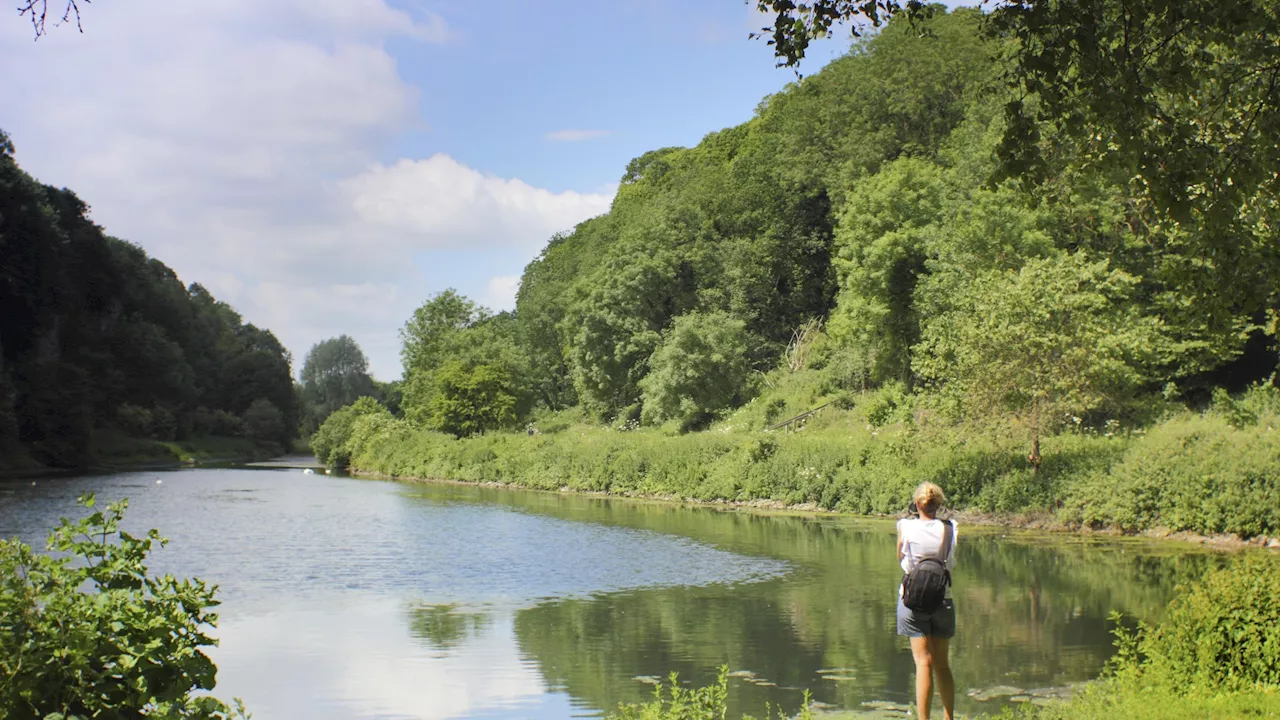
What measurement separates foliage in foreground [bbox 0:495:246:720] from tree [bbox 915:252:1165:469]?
2612 centimetres

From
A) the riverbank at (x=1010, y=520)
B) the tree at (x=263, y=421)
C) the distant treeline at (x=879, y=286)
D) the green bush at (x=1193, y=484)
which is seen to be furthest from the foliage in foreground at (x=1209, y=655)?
the tree at (x=263, y=421)

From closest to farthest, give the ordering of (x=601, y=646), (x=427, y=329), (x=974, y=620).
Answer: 1. (x=601, y=646)
2. (x=974, y=620)
3. (x=427, y=329)

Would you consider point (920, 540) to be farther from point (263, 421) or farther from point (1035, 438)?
point (263, 421)

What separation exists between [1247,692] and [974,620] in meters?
7.88

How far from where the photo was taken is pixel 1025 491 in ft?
96.8

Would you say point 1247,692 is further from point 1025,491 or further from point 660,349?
point 660,349

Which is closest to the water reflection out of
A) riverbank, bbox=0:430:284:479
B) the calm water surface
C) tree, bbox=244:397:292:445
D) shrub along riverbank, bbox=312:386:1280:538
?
the calm water surface

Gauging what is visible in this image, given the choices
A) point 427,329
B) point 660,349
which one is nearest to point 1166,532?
point 660,349

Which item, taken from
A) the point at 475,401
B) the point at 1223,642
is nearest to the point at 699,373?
the point at 475,401

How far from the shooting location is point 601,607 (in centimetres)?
1842

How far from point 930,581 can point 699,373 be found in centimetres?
4535

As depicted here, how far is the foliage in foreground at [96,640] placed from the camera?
586 cm

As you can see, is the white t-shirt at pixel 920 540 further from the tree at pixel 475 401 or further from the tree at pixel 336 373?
the tree at pixel 336 373

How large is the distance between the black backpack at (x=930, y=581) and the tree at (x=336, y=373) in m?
162
